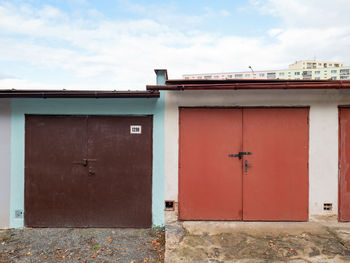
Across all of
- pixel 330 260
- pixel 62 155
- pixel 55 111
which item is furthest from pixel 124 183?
pixel 330 260

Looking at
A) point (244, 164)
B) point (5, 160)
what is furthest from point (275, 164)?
point (5, 160)

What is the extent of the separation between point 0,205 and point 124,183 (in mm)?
2515

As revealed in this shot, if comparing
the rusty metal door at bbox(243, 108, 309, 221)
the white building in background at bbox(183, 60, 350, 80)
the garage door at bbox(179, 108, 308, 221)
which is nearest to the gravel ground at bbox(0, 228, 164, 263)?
the garage door at bbox(179, 108, 308, 221)

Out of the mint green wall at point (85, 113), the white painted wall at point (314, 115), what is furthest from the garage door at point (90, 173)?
the white painted wall at point (314, 115)

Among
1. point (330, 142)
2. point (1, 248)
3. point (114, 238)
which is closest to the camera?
point (1, 248)

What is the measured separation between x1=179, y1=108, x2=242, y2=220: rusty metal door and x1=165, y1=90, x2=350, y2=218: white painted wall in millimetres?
198

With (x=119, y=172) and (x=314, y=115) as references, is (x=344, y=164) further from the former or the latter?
(x=119, y=172)

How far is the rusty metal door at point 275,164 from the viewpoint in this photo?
4594 millimetres

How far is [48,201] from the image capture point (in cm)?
470

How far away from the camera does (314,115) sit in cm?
461

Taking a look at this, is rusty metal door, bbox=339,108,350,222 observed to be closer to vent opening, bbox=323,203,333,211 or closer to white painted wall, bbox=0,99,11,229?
vent opening, bbox=323,203,333,211

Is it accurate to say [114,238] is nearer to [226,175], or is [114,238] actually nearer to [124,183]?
[124,183]

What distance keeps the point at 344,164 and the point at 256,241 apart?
94.8 inches

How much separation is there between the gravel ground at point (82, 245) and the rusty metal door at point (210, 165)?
94cm
